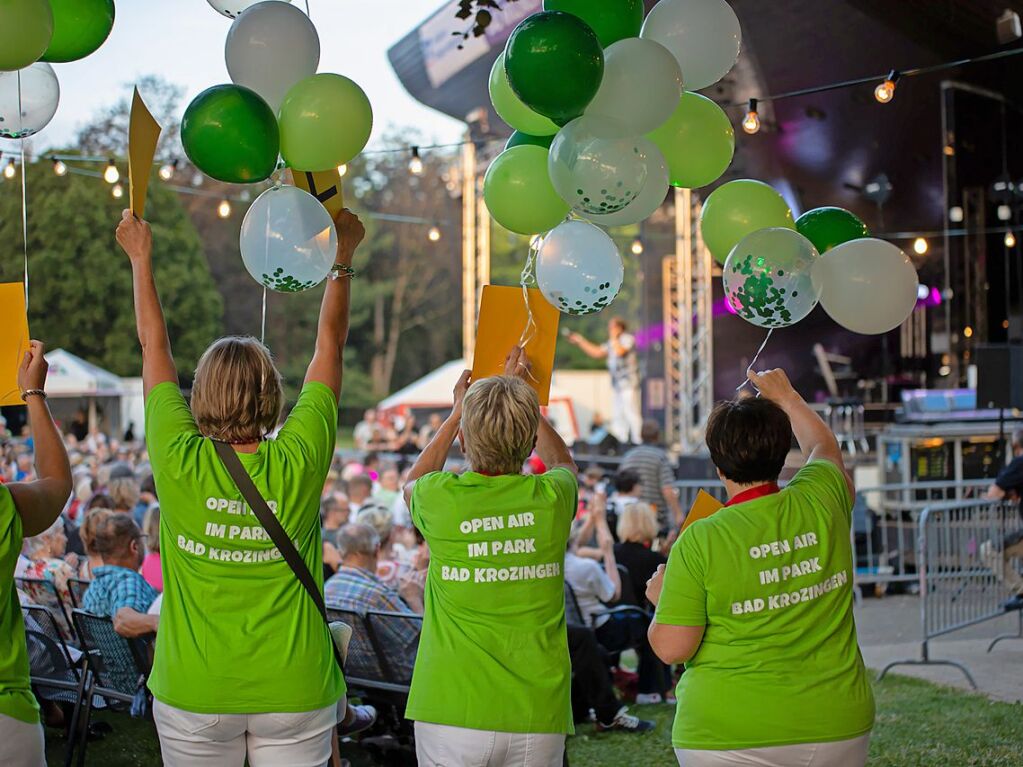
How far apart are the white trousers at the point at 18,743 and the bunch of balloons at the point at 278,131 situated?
1.19m

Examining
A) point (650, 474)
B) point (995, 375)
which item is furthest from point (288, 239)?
point (995, 375)

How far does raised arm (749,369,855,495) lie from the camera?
2695 millimetres

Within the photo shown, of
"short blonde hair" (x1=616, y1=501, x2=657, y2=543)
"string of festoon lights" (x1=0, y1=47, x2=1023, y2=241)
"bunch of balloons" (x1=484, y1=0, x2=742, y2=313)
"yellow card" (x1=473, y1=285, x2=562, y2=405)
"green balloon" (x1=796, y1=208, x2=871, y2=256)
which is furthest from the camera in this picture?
"short blonde hair" (x1=616, y1=501, x2=657, y2=543)

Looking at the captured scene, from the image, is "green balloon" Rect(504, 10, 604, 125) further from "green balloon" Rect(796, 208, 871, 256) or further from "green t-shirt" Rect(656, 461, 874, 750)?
"green t-shirt" Rect(656, 461, 874, 750)

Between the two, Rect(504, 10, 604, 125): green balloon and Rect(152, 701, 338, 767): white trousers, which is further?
Rect(504, 10, 604, 125): green balloon

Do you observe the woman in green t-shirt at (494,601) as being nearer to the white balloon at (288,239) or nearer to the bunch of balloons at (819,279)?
the white balloon at (288,239)

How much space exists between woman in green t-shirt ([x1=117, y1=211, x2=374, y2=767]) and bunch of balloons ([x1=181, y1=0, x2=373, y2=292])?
0.46 metres

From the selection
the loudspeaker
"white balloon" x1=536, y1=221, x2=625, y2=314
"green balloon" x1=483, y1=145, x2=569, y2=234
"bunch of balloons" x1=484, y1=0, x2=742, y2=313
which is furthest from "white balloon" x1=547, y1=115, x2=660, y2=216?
the loudspeaker

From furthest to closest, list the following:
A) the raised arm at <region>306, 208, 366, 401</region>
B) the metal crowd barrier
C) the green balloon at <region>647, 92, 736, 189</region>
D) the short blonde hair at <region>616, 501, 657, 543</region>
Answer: the metal crowd barrier, the short blonde hair at <region>616, 501, 657, 543</region>, the green balloon at <region>647, 92, 736, 189</region>, the raised arm at <region>306, 208, 366, 401</region>

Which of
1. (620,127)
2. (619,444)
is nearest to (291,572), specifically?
(620,127)

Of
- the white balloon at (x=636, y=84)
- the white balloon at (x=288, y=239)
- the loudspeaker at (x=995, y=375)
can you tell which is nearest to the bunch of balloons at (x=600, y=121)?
the white balloon at (x=636, y=84)

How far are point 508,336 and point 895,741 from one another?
10.4 feet

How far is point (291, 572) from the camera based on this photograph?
96.9 inches

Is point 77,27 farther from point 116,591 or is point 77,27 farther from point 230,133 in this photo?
point 116,591
